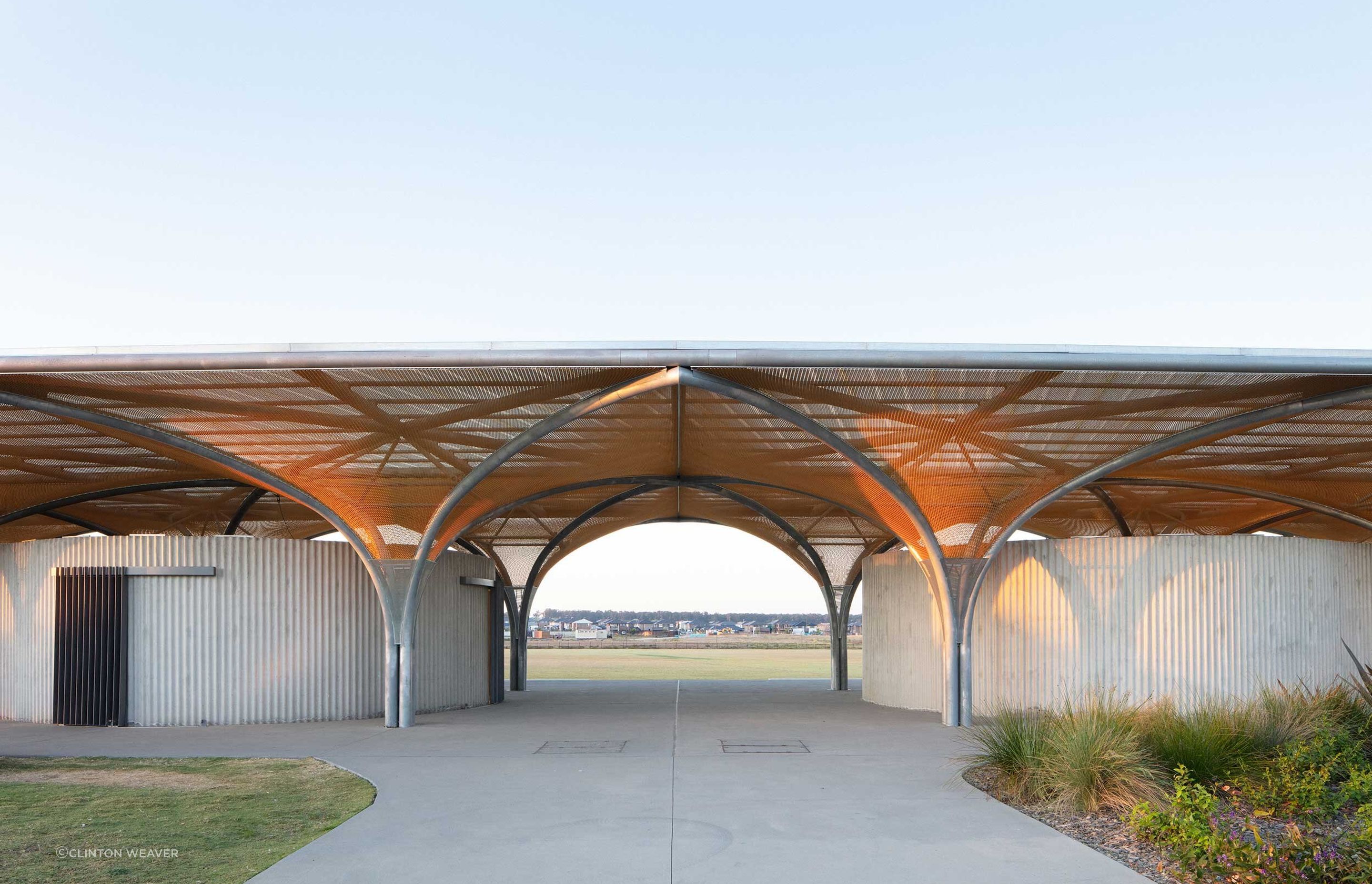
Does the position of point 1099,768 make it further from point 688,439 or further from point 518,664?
point 518,664

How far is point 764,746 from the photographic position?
1525 centimetres

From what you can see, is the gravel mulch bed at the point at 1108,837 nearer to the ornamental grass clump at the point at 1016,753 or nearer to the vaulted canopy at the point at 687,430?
the ornamental grass clump at the point at 1016,753

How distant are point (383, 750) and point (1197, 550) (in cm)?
1289

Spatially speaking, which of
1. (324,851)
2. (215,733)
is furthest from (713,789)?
(215,733)

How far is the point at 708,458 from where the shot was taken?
2178 cm

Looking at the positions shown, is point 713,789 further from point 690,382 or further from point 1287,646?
point 1287,646

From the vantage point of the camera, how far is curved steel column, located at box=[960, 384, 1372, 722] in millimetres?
15016

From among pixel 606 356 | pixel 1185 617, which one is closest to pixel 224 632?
pixel 606 356

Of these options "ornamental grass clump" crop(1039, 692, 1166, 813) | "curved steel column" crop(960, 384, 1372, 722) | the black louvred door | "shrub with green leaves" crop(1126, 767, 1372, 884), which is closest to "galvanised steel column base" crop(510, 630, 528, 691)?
the black louvred door

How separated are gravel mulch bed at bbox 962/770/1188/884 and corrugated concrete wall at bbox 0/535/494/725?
12323 millimetres

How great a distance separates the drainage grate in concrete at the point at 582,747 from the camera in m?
14.6

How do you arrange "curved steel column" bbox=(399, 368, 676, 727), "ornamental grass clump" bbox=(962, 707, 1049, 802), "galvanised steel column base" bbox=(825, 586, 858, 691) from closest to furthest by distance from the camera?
"ornamental grass clump" bbox=(962, 707, 1049, 802)
"curved steel column" bbox=(399, 368, 676, 727)
"galvanised steel column base" bbox=(825, 586, 858, 691)

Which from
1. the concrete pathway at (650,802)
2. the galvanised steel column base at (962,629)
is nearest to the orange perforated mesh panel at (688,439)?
the galvanised steel column base at (962,629)

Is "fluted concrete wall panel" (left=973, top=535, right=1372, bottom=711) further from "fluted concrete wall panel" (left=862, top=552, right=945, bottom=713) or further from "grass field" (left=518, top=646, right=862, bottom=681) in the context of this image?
"grass field" (left=518, top=646, right=862, bottom=681)
